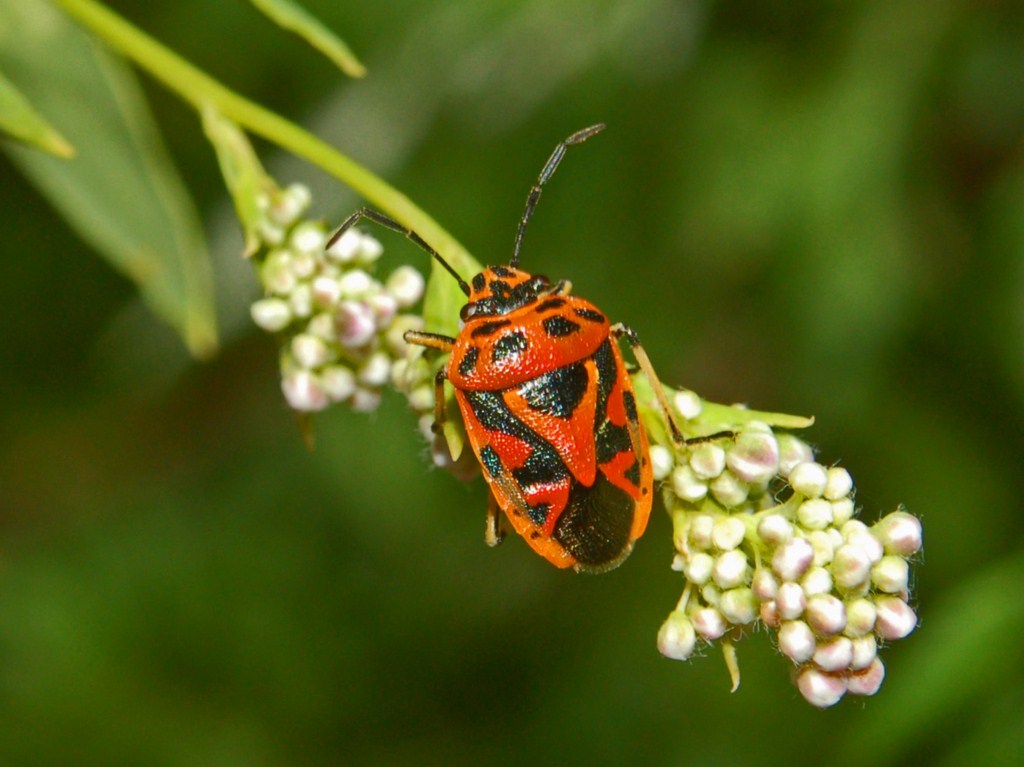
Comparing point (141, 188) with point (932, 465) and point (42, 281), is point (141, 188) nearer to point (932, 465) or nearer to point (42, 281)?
point (42, 281)

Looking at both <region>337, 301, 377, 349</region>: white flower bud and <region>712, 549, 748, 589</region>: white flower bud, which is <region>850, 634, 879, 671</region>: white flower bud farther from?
<region>337, 301, 377, 349</region>: white flower bud

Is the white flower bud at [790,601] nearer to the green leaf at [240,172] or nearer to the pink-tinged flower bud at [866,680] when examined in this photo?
the pink-tinged flower bud at [866,680]

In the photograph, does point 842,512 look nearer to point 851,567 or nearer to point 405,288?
point 851,567

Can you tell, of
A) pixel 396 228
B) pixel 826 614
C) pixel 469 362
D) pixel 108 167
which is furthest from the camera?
pixel 108 167

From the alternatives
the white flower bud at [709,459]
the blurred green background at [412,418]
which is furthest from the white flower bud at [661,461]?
the blurred green background at [412,418]

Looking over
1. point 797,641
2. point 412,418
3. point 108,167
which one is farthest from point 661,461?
point 412,418

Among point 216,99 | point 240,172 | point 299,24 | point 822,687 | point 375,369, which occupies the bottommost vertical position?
point 822,687
